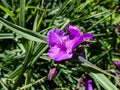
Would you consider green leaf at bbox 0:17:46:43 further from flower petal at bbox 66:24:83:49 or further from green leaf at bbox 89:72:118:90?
green leaf at bbox 89:72:118:90

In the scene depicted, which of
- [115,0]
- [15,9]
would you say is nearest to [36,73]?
[15,9]

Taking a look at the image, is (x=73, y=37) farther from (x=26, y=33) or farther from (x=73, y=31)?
(x=26, y=33)

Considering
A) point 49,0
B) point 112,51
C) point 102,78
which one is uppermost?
point 49,0

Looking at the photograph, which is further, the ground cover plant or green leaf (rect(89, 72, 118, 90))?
the ground cover plant

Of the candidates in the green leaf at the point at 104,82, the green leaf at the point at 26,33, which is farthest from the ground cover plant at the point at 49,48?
the green leaf at the point at 104,82

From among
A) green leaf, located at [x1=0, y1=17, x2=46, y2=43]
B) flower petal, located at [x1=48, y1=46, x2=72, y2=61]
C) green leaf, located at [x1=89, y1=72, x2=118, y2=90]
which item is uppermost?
green leaf, located at [x1=0, y1=17, x2=46, y2=43]

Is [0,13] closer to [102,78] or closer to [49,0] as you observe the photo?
[49,0]

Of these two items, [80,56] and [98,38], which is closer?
[80,56]

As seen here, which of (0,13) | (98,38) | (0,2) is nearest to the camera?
(0,2)

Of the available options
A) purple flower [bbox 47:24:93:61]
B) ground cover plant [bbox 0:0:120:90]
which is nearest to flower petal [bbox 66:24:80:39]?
purple flower [bbox 47:24:93:61]
